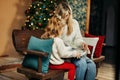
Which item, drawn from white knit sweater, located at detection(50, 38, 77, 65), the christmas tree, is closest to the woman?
white knit sweater, located at detection(50, 38, 77, 65)

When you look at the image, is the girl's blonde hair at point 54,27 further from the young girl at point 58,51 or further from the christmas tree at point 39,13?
the christmas tree at point 39,13

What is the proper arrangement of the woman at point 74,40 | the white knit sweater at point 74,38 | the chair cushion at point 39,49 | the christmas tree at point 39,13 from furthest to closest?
1. the christmas tree at point 39,13
2. the white knit sweater at point 74,38
3. the woman at point 74,40
4. the chair cushion at point 39,49

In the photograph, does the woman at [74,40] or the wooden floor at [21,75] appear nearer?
the woman at [74,40]

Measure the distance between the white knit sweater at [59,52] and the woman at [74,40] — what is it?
211 millimetres

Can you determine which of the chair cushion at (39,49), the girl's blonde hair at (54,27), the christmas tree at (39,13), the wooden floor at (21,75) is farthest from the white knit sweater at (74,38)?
the christmas tree at (39,13)

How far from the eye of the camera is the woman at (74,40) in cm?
266

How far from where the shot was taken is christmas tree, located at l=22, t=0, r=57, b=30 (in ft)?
15.6

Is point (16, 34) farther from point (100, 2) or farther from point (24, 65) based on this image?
point (100, 2)

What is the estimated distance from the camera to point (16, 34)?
10.8 feet

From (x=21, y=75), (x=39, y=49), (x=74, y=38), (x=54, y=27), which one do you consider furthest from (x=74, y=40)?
(x=21, y=75)

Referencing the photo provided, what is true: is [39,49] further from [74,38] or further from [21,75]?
[21,75]

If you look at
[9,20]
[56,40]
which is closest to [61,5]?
[56,40]

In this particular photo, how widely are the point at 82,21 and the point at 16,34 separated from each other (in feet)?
9.47

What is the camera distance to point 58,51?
2.52 m
